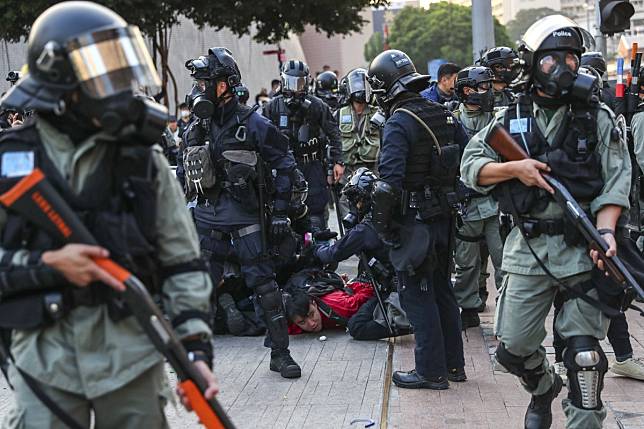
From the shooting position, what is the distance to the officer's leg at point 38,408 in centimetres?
310

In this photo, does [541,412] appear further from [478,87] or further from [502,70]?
[502,70]

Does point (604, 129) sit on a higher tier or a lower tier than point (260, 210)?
higher

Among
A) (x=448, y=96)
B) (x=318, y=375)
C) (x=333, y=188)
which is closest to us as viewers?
(x=318, y=375)

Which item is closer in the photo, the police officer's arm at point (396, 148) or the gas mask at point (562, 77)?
the gas mask at point (562, 77)

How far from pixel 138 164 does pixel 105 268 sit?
351 millimetres

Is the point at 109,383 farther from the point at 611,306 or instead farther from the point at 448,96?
the point at 448,96

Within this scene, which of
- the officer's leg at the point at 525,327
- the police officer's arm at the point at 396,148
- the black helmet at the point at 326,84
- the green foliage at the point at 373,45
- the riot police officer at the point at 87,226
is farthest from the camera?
the green foliage at the point at 373,45

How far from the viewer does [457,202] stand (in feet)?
19.7

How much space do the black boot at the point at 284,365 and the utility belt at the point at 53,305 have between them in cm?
340

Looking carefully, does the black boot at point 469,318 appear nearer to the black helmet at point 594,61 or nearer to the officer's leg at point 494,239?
the officer's leg at point 494,239

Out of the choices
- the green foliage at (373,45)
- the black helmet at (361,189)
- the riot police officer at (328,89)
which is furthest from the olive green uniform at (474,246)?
the green foliage at (373,45)

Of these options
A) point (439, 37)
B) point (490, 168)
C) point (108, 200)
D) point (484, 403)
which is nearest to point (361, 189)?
point (484, 403)

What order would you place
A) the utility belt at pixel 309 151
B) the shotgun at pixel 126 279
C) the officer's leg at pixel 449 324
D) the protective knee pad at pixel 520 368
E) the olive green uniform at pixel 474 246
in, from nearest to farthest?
the shotgun at pixel 126 279, the protective knee pad at pixel 520 368, the officer's leg at pixel 449 324, the olive green uniform at pixel 474 246, the utility belt at pixel 309 151

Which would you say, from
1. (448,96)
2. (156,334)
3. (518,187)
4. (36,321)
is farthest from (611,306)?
(448,96)
